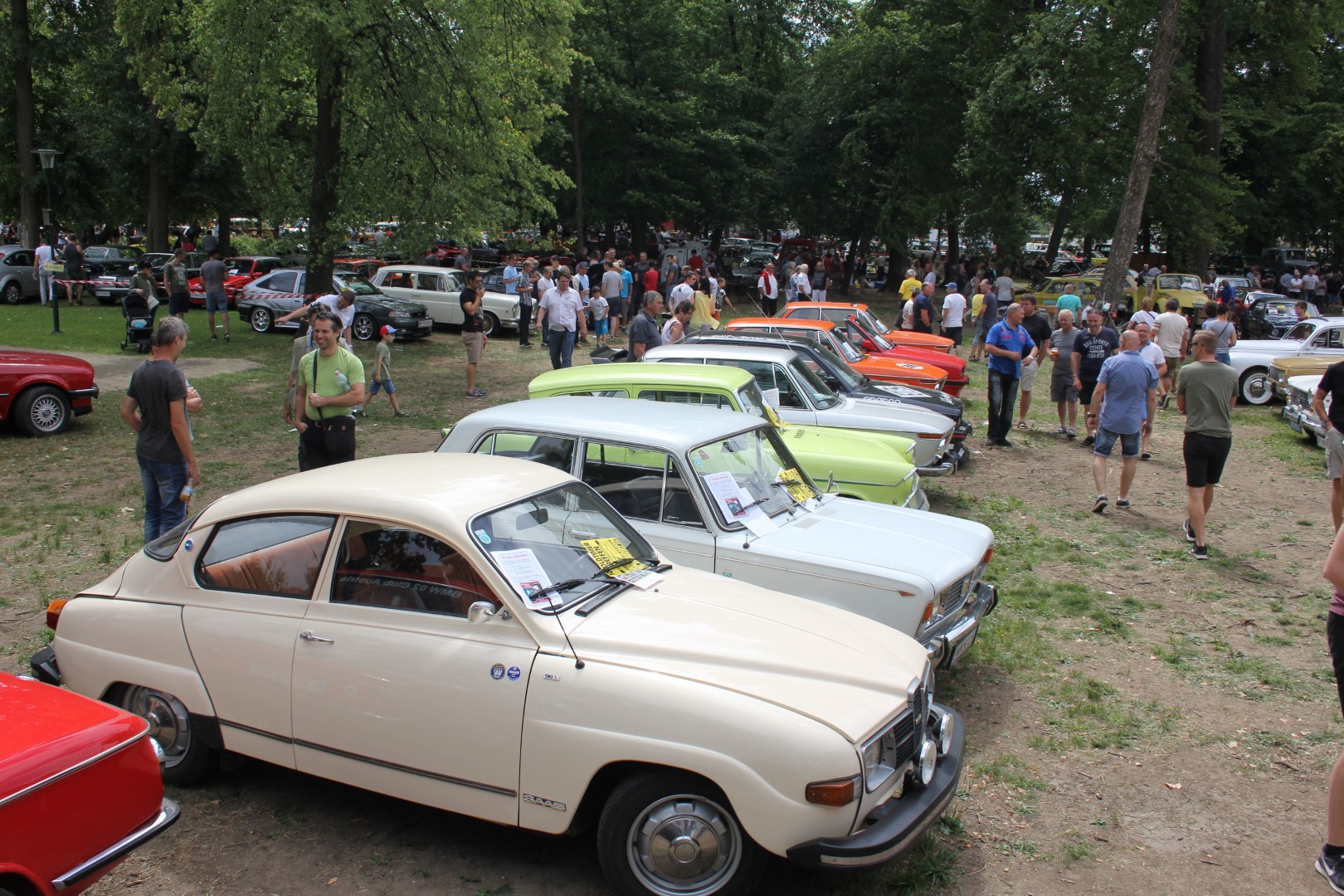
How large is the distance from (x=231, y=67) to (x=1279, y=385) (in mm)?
19220

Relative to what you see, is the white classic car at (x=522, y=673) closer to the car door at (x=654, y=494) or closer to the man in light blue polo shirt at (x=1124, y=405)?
the car door at (x=654, y=494)

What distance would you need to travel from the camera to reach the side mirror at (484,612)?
154 inches

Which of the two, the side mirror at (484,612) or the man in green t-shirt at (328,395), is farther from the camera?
the man in green t-shirt at (328,395)

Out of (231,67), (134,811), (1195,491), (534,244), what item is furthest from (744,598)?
(534,244)

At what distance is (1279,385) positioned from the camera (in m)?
16.2

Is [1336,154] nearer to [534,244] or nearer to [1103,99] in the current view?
[1103,99]

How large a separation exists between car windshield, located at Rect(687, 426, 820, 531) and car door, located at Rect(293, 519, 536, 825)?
80.9 inches

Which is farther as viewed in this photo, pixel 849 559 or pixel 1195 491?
pixel 1195 491

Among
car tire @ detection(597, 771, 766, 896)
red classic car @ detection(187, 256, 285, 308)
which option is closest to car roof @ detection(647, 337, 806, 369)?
car tire @ detection(597, 771, 766, 896)

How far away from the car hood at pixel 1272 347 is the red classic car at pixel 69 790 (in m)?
18.6

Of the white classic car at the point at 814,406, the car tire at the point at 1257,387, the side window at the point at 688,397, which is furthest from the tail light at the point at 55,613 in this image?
the car tire at the point at 1257,387

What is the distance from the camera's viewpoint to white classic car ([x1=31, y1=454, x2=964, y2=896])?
3.56 meters

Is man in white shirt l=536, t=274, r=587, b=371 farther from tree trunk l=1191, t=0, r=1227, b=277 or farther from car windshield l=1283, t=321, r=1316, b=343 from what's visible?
tree trunk l=1191, t=0, r=1227, b=277

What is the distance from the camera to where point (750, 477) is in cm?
614
